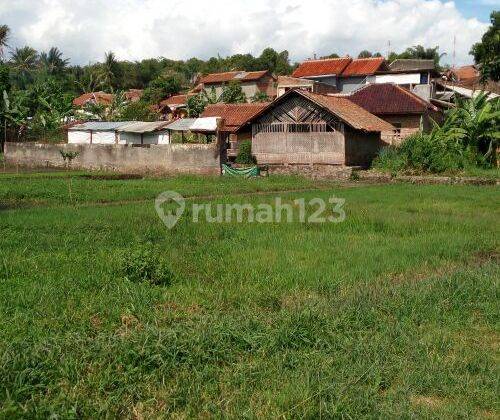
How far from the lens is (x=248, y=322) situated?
17.9 feet

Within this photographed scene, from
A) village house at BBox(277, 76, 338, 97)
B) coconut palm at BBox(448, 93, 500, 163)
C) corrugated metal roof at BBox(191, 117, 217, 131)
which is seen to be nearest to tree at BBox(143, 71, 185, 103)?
village house at BBox(277, 76, 338, 97)

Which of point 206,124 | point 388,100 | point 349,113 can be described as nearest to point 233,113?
point 206,124

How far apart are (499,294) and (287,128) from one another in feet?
71.5

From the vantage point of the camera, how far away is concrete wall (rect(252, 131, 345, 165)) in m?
26.7

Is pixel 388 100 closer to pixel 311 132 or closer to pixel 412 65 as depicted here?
pixel 311 132

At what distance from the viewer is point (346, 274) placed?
7.68 m

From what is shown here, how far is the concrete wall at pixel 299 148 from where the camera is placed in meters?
26.7

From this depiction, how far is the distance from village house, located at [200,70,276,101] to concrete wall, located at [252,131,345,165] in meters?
23.8

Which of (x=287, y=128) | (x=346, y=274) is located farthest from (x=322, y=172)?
(x=346, y=274)

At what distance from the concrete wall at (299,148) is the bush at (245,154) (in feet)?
1.05

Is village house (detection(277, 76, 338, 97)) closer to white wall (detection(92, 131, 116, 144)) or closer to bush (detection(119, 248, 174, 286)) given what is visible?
white wall (detection(92, 131, 116, 144))

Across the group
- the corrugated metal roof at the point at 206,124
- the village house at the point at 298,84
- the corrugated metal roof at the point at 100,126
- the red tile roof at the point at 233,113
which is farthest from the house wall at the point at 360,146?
the corrugated metal roof at the point at 100,126

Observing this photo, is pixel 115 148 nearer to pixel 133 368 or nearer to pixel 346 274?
pixel 346 274

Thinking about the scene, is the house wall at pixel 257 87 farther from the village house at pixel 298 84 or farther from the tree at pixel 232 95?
the village house at pixel 298 84
